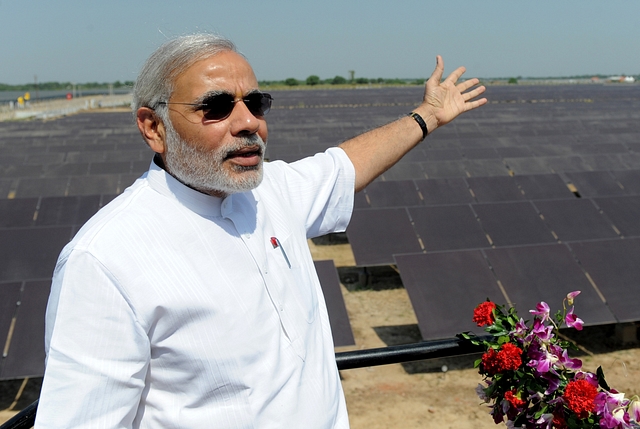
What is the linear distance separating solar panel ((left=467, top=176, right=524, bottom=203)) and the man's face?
817 cm

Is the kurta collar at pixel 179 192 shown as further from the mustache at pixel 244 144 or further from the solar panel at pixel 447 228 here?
the solar panel at pixel 447 228

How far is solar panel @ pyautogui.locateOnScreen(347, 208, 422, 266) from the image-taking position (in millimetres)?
7098

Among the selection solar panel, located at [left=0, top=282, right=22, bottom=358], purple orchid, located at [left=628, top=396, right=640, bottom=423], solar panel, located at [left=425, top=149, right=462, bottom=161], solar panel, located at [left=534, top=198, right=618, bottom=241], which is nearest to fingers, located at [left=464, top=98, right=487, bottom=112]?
purple orchid, located at [left=628, top=396, right=640, bottom=423]

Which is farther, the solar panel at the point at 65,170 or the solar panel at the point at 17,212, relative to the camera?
the solar panel at the point at 65,170

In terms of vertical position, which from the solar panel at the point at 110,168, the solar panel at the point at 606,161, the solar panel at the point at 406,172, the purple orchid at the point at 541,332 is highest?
the solar panel at the point at 110,168

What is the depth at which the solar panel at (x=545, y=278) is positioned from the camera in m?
5.60

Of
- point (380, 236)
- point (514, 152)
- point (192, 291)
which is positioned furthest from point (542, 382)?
point (514, 152)

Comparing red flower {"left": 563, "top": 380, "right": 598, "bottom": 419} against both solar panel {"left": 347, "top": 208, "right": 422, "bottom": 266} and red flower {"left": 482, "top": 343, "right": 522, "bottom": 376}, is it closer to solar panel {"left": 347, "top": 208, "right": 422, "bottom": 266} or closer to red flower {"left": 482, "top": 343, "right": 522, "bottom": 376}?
red flower {"left": 482, "top": 343, "right": 522, "bottom": 376}

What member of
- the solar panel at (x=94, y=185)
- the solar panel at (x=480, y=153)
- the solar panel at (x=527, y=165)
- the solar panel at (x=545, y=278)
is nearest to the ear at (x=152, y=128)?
the solar panel at (x=545, y=278)

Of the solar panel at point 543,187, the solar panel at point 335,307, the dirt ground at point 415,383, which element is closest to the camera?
the dirt ground at point 415,383

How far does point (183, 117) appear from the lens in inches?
58.4

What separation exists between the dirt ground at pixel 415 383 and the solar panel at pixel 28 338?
2.27 ft

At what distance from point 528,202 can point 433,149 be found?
24.1 feet

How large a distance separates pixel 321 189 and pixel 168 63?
722 millimetres
